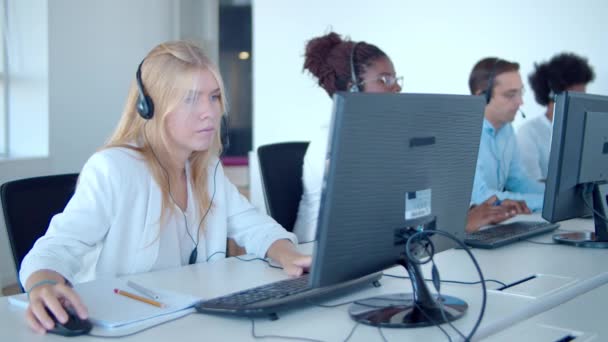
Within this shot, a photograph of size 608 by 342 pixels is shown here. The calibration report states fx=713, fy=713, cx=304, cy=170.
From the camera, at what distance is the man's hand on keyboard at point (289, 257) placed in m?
1.61

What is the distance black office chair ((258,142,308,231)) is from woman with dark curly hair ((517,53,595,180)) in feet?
5.90

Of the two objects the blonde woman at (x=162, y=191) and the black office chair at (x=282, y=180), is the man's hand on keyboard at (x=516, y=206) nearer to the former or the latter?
the black office chair at (x=282, y=180)

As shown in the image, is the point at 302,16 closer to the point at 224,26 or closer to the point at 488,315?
the point at 224,26

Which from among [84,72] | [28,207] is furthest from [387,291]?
[84,72]

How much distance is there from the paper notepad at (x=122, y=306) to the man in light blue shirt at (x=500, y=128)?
6.51 feet

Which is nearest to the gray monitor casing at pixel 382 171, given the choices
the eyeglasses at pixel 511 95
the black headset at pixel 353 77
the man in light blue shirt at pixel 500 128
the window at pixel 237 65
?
the black headset at pixel 353 77

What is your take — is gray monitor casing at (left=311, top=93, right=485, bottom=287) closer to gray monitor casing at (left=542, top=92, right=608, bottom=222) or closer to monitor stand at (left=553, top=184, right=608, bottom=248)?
gray monitor casing at (left=542, top=92, right=608, bottom=222)

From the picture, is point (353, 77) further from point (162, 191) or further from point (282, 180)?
point (162, 191)

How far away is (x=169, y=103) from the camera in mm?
1748

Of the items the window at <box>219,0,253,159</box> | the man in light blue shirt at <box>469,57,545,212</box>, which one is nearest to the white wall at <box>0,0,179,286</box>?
the window at <box>219,0,253,159</box>

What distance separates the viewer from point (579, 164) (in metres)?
1.92

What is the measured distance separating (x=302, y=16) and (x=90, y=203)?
3236 millimetres

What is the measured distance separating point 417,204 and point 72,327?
0.61 metres

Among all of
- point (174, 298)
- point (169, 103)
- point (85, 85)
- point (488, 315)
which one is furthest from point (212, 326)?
point (85, 85)
